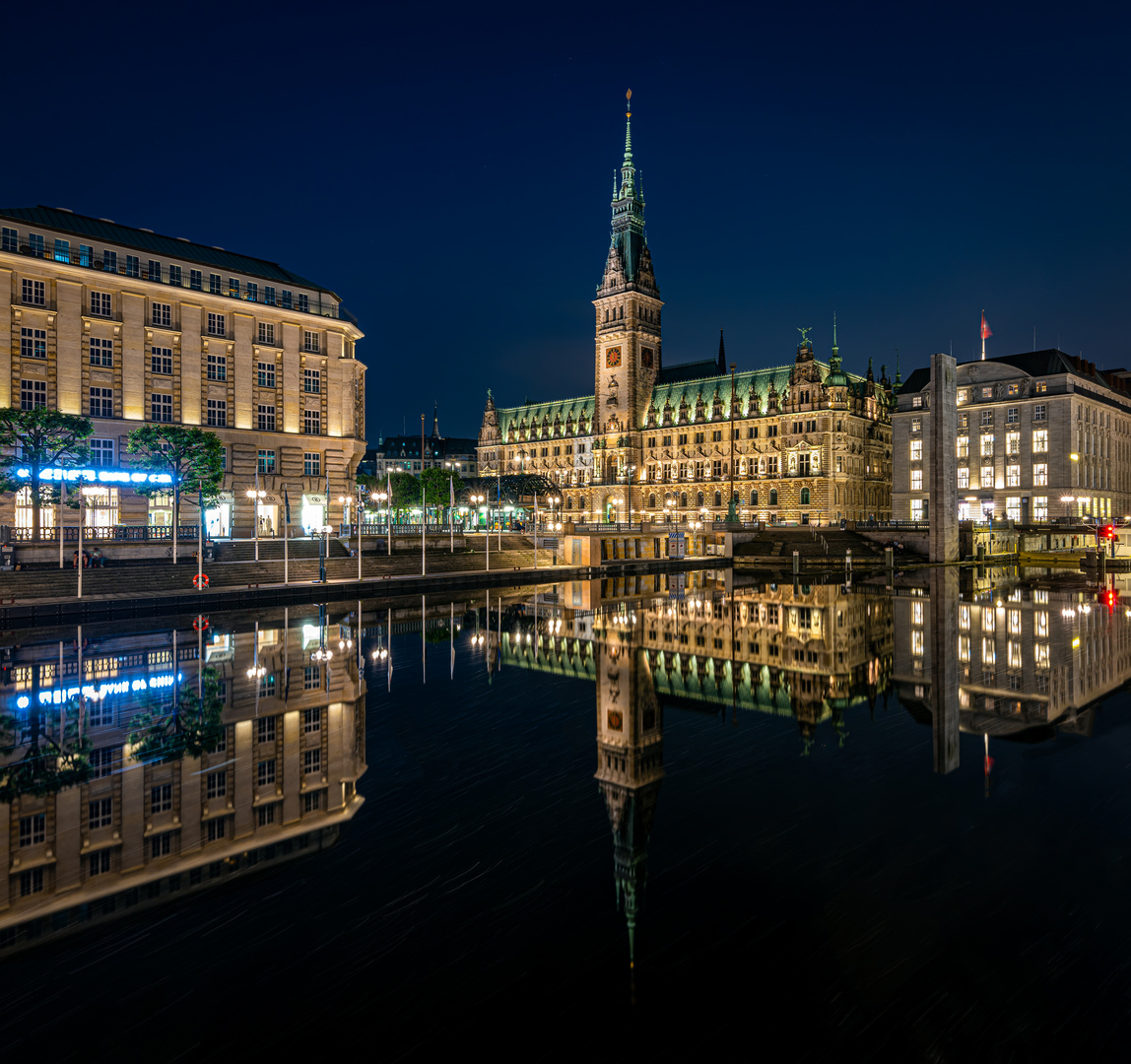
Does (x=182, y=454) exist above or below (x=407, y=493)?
below

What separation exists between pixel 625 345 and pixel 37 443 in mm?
109151

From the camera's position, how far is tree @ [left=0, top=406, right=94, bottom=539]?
45.6 m

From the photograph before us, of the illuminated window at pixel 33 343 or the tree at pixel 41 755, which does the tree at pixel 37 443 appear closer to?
the illuminated window at pixel 33 343

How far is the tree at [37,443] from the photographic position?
4562 cm

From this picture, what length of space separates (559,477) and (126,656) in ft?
437

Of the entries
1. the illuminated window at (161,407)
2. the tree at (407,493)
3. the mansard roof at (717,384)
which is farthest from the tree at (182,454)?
the mansard roof at (717,384)

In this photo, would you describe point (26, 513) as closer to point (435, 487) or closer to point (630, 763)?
point (630, 763)

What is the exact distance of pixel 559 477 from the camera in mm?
154625

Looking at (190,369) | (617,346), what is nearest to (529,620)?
(190,369)

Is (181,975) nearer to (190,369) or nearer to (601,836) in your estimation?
(601,836)

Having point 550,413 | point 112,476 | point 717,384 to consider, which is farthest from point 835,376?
point 112,476

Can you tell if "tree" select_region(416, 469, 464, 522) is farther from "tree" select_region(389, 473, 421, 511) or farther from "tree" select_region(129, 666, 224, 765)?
"tree" select_region(129, 666, 224, 765)

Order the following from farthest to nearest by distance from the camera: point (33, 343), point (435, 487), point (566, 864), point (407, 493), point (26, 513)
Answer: point (407, 493)
point (435, 487)
point (33, 343)
point (26, 513)
point (566, 864)

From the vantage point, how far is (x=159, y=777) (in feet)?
37.8
